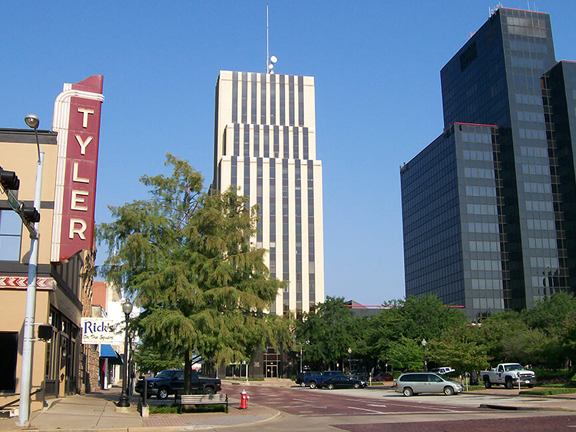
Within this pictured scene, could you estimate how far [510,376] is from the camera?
4581cm

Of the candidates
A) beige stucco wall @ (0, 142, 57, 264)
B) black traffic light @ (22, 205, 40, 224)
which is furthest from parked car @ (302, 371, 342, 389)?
black traffic light @ (22, 205, 40, 224)

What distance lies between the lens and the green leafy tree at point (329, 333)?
8762cm

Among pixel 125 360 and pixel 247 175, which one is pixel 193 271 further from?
pixel 247 175

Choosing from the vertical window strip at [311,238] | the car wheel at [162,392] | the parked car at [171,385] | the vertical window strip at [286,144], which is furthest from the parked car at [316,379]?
the vertical window strip at [286,144]

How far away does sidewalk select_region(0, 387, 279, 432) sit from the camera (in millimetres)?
18959

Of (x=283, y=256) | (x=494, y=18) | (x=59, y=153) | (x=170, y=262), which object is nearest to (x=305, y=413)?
(x=170, y=262)

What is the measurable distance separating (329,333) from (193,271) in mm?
64855

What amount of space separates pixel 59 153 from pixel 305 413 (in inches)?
620

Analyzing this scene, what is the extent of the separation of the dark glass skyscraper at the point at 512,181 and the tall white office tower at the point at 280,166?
29.1m

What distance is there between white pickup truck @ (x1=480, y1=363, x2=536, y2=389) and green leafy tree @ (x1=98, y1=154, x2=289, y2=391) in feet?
83.1

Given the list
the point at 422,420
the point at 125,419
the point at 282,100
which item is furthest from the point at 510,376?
the point at 282,100

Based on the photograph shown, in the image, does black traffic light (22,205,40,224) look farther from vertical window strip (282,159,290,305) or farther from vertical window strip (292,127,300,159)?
vertical window strip (292,127,300,159)

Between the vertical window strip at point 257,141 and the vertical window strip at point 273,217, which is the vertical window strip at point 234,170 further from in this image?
the vertical window strip at point 273,217

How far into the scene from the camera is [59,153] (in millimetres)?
25109
